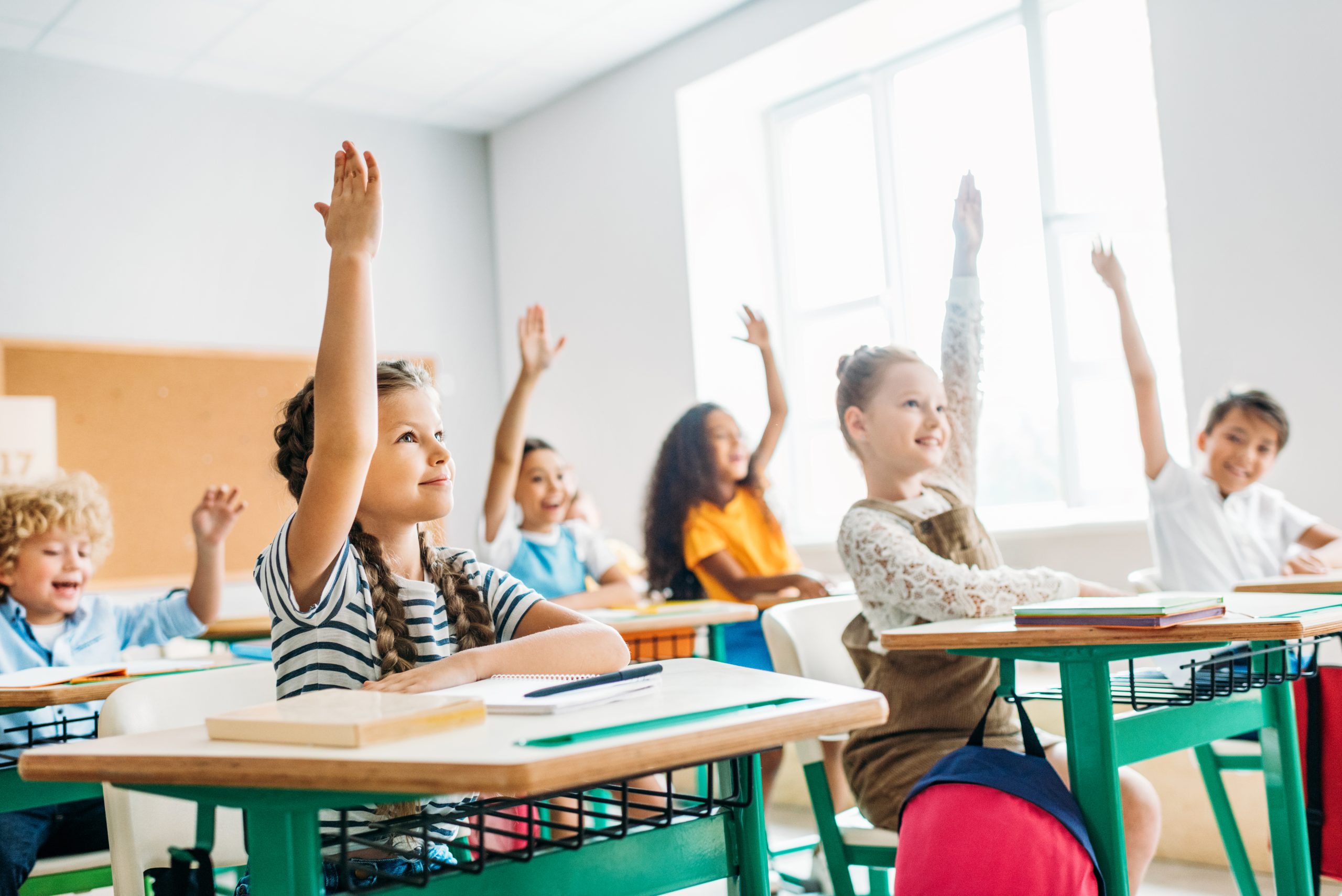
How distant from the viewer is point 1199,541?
2732mm

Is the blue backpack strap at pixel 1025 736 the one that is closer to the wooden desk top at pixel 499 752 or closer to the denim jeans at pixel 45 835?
the wooden desk top at pixel 499 752

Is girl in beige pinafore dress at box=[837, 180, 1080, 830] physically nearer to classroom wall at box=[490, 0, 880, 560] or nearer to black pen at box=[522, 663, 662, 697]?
black pen at box=[522, 663, 662, 697]

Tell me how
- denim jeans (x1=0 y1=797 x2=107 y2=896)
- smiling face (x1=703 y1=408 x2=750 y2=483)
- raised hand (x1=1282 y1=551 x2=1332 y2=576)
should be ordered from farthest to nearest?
smiling face (x1=703 y1=408 x2=750 y2=483)
raised hand (x1=1282 y1=551 x2=1332 y2=576)
denim jeans (x1=0 y1=797 x2=107 y2=896)

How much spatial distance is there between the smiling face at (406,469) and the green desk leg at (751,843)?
0.48 metres

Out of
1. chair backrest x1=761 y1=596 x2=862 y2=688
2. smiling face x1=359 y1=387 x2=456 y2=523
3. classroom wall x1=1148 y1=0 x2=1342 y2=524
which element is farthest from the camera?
classroom wall x1=1148 y1=0 x2=1342 y2=524

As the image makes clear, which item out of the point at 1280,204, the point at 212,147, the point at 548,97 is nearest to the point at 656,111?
the point at 548,97

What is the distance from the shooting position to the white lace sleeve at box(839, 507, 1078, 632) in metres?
1.79

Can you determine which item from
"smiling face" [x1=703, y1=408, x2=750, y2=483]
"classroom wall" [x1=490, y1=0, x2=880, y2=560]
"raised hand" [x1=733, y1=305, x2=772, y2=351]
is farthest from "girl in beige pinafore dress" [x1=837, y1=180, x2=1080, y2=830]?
"classroom wall" [x1=490, y1=0, x2=880, y2=560]

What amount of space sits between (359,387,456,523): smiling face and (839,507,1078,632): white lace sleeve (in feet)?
2.60

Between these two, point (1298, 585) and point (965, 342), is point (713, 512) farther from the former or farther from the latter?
point (1298, 585)

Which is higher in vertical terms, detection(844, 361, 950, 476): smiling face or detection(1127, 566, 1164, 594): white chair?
detection(844, 361, 950, 476): smiling face

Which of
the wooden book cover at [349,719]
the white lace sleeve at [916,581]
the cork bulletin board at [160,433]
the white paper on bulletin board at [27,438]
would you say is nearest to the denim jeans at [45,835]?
the wooden book cover at [349,719]

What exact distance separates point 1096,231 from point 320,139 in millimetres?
3754

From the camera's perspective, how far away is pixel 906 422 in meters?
2.00
